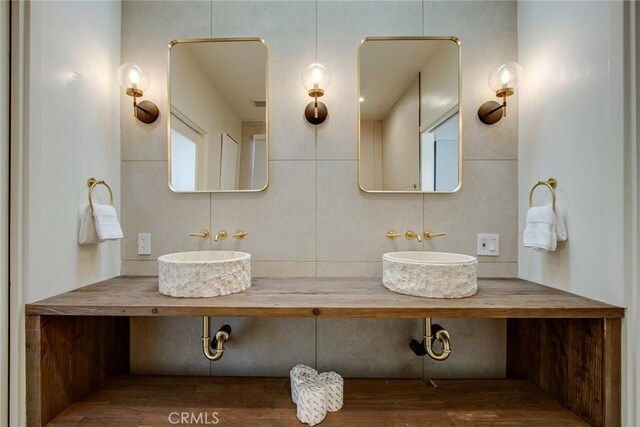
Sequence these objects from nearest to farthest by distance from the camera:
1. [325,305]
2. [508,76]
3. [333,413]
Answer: [325,305]
[333,413]
[508,76]

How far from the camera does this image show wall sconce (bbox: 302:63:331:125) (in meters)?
1.18

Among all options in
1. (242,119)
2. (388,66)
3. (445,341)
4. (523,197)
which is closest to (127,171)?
(242,119)

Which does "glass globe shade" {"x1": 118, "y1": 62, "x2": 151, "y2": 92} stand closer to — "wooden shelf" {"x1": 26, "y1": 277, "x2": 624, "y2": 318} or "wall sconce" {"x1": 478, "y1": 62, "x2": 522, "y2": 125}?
"wooden shelf" {"x1": 26, "y1": 277, "x2": 624, "y2": 318}

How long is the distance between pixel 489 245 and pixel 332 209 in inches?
29.2

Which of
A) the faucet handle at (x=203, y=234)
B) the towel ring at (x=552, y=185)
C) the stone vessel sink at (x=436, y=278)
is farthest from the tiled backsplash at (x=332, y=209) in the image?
the stone vessel sink at (x=436, y=278)

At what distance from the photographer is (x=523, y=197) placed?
1.23 meters

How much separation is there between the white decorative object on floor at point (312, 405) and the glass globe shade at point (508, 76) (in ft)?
4.73

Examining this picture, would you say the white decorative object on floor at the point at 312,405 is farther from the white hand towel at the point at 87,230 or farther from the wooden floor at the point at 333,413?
the white hand towel at the point at 87,230

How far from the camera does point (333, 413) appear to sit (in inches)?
39.1

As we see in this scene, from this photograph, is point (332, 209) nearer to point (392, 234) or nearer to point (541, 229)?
point (392, 234)

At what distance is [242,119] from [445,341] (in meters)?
1.27

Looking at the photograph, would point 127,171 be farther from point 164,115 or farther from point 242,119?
point 242,119

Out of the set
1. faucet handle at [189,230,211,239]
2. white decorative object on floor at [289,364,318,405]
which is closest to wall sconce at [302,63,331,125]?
faucet handle at [189,230,211,239]

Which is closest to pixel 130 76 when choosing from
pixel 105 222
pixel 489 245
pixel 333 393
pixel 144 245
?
pixel 105 222
